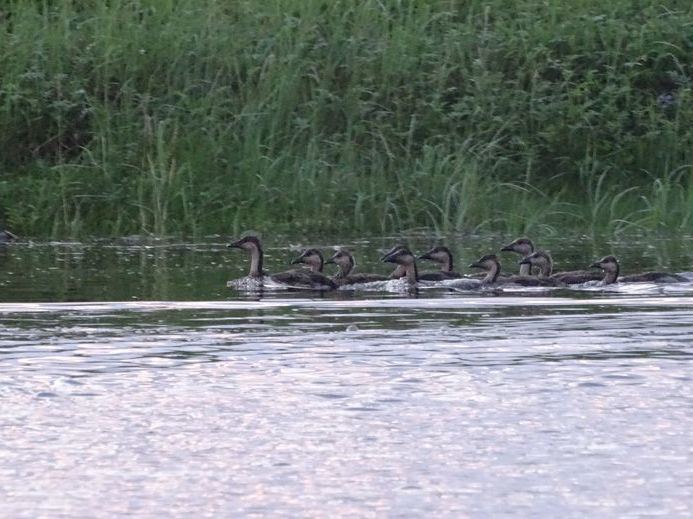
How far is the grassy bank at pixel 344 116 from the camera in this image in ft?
59.7

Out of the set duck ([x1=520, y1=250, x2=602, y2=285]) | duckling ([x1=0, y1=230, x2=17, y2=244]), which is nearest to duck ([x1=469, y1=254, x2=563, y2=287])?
duck ([x1=520, y1=250, x2=602, y2=285])

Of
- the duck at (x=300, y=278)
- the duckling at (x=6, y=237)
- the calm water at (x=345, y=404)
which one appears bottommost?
the calm water at (x=345, y=404)

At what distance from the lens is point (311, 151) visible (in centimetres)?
1861

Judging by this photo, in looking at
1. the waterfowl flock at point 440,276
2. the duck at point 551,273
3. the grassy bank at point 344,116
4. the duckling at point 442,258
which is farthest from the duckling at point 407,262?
the grassy bank at point 344,116

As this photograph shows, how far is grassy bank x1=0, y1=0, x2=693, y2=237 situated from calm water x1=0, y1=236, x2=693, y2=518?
16.7 feet

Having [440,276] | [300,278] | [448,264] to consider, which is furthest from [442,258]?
[300,278]

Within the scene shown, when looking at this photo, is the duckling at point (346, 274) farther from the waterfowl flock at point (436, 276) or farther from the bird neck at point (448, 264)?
the bird neck at point (448, 264)

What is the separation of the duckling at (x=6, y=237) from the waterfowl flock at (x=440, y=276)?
3309 millimetres

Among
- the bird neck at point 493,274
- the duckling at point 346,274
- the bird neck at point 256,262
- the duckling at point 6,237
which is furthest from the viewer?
the duckling at point 6,237

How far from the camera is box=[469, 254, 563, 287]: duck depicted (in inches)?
547

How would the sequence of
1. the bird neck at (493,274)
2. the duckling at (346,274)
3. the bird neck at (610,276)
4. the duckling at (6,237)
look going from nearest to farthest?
1. the bird neck at (610,276)
2. the bird neck at (493,274)
3. the duckling at (346,274)
4. the duckling at (6,237)

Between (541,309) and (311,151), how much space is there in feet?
22.3

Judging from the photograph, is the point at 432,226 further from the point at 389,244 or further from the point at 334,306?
the point at 334,306

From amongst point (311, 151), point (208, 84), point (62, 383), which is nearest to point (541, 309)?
point (62, 383)
